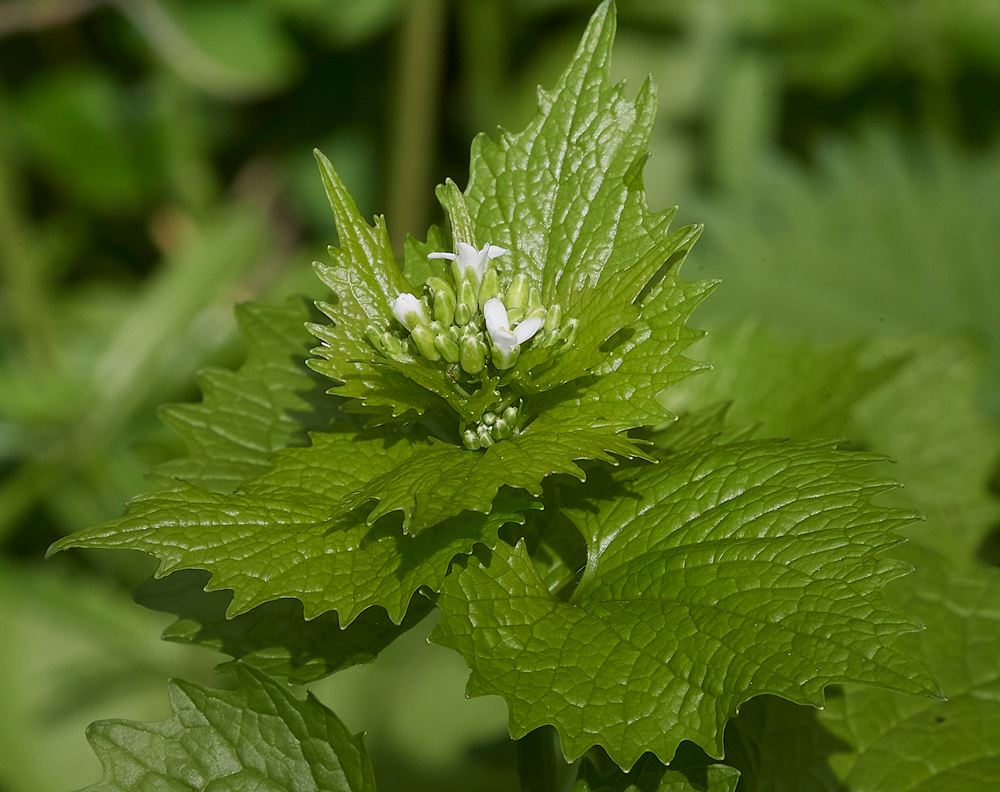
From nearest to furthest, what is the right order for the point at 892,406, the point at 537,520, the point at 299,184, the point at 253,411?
1. the point at 537,520
2. the point at 253,411
3. the point at 892,406
4. the point at 299,184

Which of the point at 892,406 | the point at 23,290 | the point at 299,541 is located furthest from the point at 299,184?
the point at 299,541

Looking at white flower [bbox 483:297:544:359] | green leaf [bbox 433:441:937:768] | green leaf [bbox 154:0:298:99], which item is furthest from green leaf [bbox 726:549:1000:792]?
green leaf [bbox 154:0:298:99]

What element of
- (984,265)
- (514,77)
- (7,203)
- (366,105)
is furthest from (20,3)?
(984,265)

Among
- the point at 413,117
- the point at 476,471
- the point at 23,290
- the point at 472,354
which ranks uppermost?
the point at 413,117

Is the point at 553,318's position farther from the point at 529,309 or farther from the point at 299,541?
the point at 299,541

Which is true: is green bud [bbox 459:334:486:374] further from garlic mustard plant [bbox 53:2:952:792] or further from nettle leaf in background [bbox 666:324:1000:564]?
nettle leaf in background [bbox 666:324:1000:564]

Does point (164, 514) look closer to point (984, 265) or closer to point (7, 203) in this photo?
point (7, 203)
